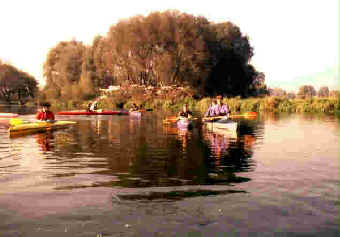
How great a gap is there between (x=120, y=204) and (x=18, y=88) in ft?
350

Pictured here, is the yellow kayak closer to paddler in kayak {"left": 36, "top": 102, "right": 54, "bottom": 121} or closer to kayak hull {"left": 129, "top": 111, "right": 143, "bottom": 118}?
paddler in kayak {"left": 36, "top": 102, "right": 54, "bottom": 121}

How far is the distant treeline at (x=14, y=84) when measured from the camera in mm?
101625

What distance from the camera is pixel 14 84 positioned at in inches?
4038

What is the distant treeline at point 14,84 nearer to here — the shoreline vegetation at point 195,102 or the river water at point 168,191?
the shoreline vegetation at point 195,102

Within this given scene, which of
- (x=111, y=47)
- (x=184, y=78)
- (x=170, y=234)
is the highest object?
(x=111, y=47)

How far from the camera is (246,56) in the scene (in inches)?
3351

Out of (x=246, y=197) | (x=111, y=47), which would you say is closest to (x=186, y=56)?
(x=111, y=47)

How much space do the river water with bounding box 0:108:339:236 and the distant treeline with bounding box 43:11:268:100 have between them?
47531mm

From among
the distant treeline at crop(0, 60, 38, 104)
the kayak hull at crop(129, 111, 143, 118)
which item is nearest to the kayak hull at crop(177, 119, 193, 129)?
the kayak hull at crop(129, 111, 143, 118)

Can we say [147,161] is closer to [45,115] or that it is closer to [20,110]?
[45,115]

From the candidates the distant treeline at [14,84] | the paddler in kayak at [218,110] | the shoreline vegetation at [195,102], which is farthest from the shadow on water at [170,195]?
the distant treeline at [14,84]

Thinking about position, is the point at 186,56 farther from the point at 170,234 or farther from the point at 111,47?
the point at 170,234

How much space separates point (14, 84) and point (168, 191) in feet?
340

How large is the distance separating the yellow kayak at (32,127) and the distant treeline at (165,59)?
38.1m
